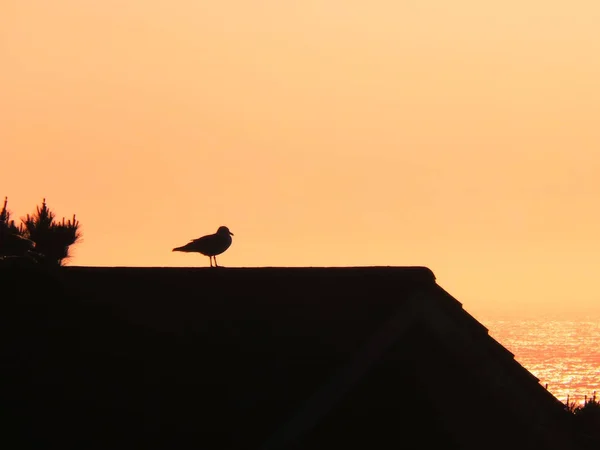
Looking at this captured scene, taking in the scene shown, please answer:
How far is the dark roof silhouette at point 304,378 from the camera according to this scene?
8141mm

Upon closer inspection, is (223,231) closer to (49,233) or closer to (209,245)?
(209,245)

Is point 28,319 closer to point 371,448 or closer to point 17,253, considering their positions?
point 371,448

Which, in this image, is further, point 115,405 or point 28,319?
point 28,319

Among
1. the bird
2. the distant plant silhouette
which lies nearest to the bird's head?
the bird

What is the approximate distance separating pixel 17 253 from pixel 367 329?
9229 mm

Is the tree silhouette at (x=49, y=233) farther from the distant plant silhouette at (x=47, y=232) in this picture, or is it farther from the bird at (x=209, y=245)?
the bird at (x=209, y=245)

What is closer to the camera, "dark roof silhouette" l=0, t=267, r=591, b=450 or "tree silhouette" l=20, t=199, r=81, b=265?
"dark roof silhouette" l=0, t=267, r=591, b=450

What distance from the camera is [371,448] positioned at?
8.47 m

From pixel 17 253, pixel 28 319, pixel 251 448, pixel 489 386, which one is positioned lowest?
pixel 251 448

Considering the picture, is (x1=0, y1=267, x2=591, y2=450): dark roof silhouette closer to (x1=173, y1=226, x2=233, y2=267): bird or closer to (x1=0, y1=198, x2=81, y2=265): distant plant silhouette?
(x1=173, y1=226, x2=233, y2=267): bird

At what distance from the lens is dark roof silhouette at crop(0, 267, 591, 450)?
814 centimetres

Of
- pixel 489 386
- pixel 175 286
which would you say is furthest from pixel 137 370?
pixel 489 386

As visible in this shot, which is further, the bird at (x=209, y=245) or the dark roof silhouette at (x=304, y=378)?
the bird at (x=209, y=245)

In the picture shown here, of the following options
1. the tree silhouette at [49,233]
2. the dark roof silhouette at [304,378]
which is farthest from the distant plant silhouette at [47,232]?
the dark roof silhouette at [304,378]
